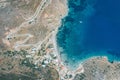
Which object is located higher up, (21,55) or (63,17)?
(63,17)

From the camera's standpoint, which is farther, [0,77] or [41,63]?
[41,63]

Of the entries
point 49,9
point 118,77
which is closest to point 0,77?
point 49,9

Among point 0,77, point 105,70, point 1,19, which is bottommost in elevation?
point 0,77

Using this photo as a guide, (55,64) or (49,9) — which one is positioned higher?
(49,9)

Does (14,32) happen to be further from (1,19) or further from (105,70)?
(105,70)

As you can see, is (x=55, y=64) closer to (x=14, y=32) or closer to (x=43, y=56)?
(x=43, y=56)

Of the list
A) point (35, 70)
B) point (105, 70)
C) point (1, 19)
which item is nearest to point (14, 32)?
point (1, 19)
